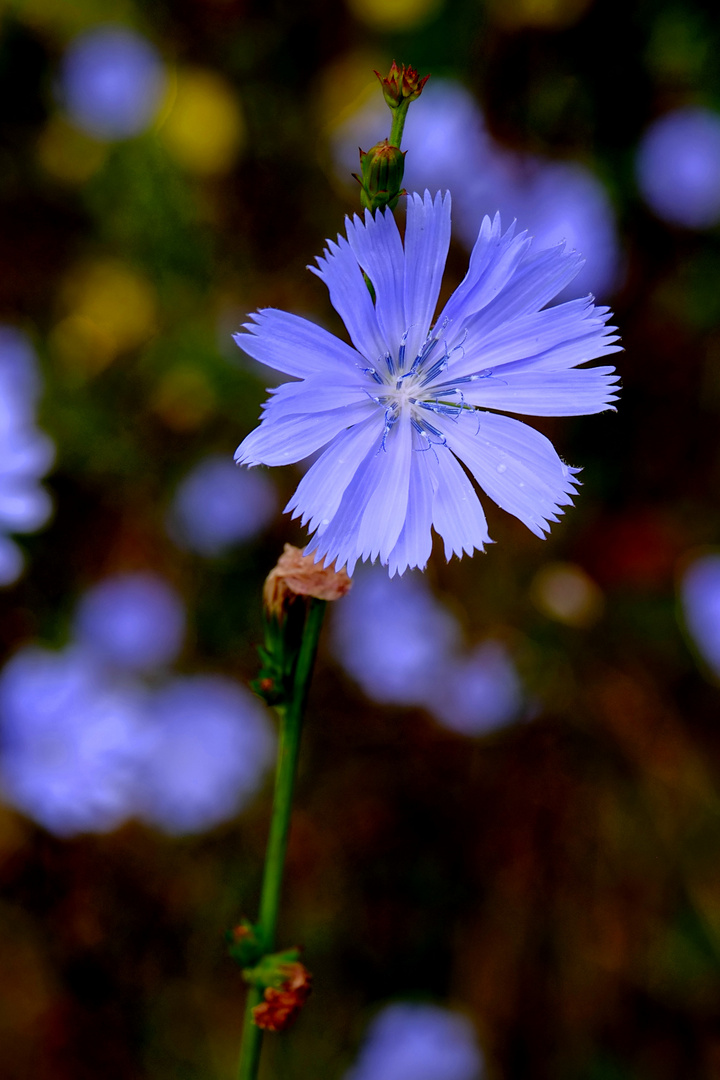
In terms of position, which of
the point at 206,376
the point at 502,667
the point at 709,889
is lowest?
the point at 709,889

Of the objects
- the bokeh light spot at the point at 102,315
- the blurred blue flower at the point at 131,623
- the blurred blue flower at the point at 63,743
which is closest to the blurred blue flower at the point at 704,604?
the blurred blue flower at the point at 131,623

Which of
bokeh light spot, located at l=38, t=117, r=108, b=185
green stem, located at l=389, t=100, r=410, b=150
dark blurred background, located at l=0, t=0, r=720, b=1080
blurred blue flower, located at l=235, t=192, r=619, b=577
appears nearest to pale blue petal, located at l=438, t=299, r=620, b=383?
blurred blue flower, located at l=235, t=192, r=619, b=577

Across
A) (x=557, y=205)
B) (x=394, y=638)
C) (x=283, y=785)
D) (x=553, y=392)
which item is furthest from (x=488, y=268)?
(x=557, y=205)

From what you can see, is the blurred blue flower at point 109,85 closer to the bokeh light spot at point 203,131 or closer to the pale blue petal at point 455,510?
the bokeh light spot at point 203,131

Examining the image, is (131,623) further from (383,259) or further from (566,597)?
(383,259)

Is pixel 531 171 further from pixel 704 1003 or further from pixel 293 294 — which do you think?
pixel 704 1003

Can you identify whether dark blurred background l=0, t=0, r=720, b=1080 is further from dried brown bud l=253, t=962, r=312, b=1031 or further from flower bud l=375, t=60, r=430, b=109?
flower bud l=375, t=60, r=430, b=109

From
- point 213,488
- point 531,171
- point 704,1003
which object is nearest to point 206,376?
point 213,488
